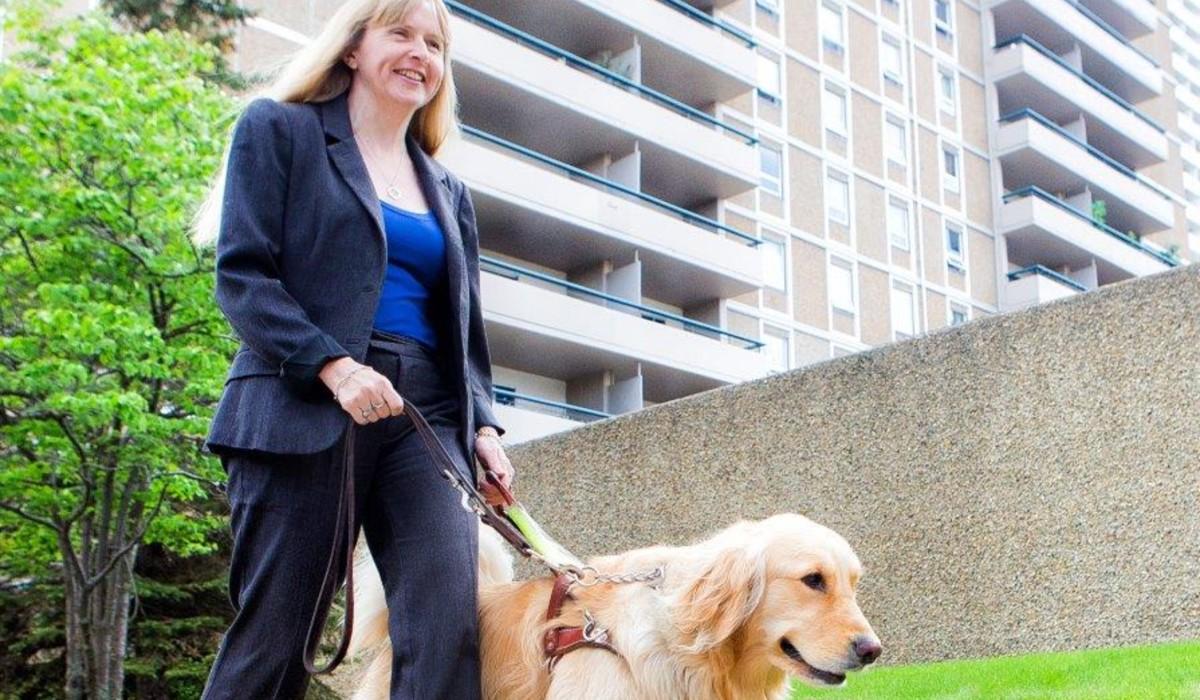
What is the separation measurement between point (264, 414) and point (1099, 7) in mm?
50340

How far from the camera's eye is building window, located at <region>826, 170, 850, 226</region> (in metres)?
37.0

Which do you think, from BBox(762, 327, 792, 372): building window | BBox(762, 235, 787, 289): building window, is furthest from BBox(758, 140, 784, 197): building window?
BBox(762, 327, 792, 372): building window

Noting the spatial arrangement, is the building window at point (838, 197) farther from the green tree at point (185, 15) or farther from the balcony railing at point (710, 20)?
the green tree at point (185, 15)

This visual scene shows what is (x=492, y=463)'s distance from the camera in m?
3.48

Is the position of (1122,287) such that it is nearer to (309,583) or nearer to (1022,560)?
(1022,560)

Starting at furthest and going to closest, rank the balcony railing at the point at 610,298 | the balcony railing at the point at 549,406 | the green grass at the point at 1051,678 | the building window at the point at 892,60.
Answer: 1. the building window at the point at 892,60
2. the balcony railing at the point at 610,298
3. the balcony railing at the point at 549,406
4. the green grass at the point at 1051,678

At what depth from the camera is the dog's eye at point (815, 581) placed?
3.39 m

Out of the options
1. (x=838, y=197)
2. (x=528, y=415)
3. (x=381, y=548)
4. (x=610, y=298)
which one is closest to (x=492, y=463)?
(x=381, y=548)

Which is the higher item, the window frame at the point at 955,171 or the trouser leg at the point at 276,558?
the window frame at the point at 955,171

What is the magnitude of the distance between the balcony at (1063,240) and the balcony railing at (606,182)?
35.8ft

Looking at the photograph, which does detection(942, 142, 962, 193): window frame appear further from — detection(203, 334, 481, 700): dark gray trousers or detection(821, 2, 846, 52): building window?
detection(203, 334, 481, 700): dark gray trousers

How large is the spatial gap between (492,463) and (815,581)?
86 cm

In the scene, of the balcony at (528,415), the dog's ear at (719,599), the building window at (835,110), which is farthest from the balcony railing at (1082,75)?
the dog's ear at (719,599)

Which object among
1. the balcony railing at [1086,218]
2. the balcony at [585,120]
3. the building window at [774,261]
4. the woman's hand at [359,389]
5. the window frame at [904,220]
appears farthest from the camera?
the balcony railing at [1086,218]
